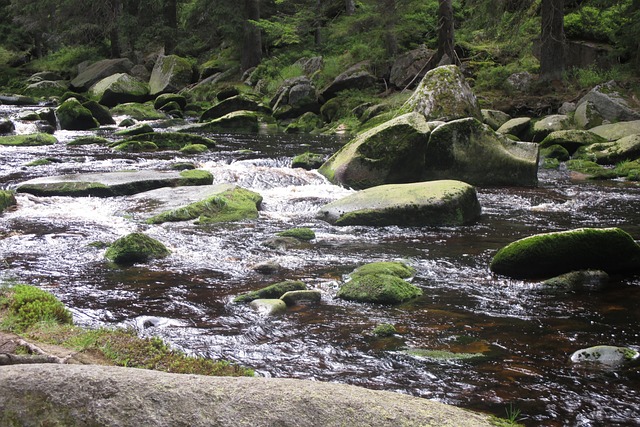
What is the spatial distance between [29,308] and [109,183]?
7.00m

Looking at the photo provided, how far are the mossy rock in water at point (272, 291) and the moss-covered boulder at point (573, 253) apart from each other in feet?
8.32

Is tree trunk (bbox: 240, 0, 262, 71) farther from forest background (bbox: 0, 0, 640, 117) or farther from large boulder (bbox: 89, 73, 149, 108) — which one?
large boulder (bbox: 89, 73, 149, 108)

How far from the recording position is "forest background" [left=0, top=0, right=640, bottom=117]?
21516 millimetres

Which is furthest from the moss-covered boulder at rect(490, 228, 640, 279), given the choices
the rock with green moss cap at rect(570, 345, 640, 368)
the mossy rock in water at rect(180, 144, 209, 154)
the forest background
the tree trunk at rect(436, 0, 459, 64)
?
the tree trunk at rect(436, 0, 459, 64)

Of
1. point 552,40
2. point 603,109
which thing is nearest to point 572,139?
point 603,109

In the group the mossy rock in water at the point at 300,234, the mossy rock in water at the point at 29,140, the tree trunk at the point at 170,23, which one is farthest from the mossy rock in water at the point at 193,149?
the tree trunk at the point at 170,23

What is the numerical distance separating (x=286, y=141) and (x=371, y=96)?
6450 mm

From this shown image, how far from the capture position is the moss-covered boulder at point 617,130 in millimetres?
16750

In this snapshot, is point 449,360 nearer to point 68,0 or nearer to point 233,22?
point 233,22

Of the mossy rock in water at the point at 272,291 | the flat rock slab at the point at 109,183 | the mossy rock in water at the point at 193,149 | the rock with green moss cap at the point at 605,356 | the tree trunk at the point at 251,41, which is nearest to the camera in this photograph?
the rock with green moss cap at the point at 605,356

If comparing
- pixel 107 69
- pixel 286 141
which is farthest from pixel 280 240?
pixel 107 69

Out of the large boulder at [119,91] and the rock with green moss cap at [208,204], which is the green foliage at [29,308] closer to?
the rock with green moss cap at [208,204]

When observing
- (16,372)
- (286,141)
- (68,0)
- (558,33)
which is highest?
(68,0)

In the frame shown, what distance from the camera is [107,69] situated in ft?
119
